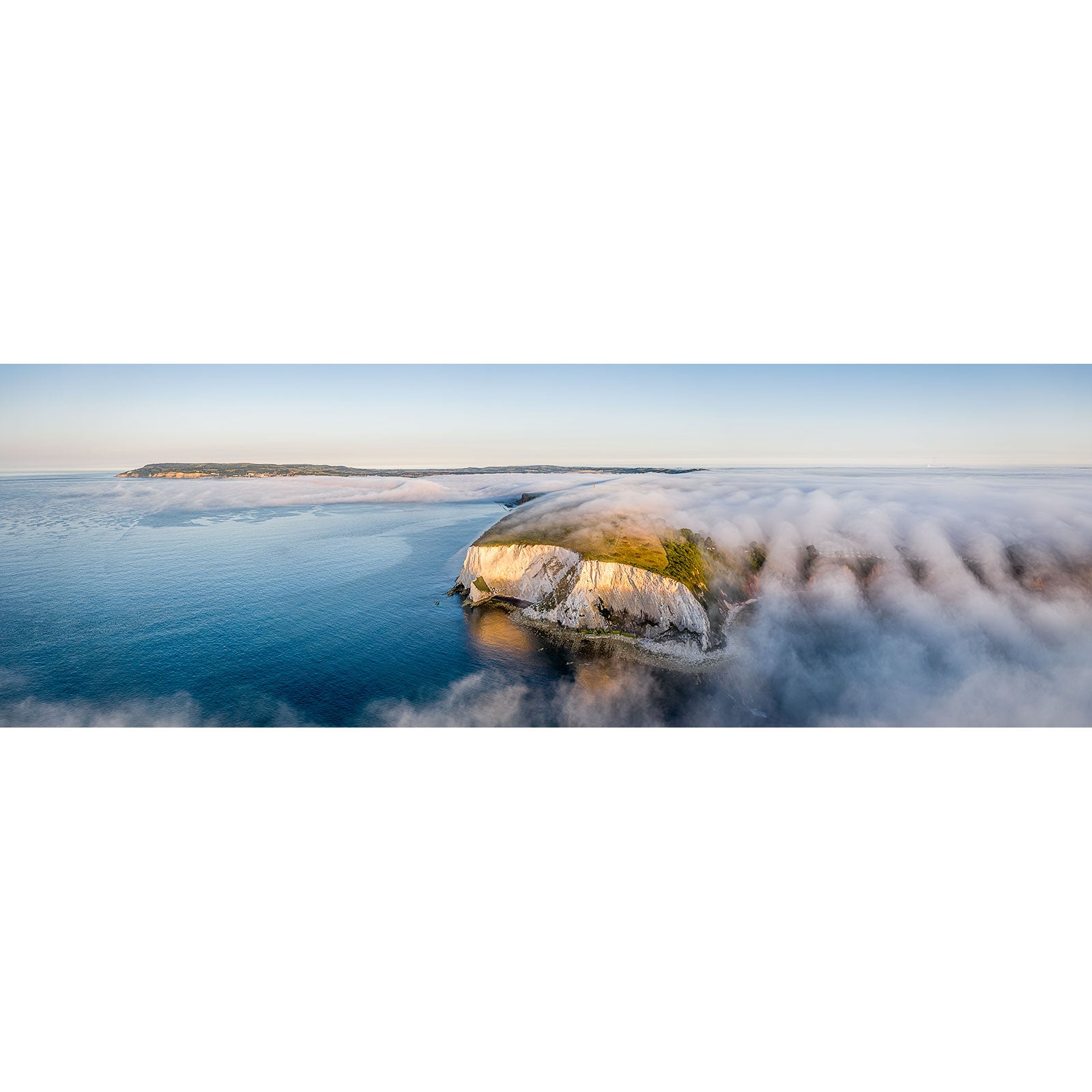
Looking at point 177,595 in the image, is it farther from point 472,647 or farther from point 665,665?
point 665,665

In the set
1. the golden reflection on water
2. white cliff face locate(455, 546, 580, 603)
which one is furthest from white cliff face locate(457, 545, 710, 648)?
the golden reflection on water

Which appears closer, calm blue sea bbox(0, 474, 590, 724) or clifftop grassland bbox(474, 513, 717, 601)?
calm blue sea bbox(0, 474, 590, 724)

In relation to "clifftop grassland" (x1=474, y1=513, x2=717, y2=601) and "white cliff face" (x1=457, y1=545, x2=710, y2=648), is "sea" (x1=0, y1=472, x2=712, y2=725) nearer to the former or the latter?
"white cliff face" (x1=457, y1=545, x2=710, y2=648)

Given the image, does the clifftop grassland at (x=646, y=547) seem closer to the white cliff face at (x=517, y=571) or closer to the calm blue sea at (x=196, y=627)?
the white cliff face at (x=517, y=571)

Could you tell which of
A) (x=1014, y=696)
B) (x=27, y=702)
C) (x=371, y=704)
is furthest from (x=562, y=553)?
(x=27, y=702)

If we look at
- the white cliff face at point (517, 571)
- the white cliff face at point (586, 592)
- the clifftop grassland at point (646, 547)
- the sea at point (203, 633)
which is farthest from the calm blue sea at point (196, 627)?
the clifftop grassland at point (646, 547)

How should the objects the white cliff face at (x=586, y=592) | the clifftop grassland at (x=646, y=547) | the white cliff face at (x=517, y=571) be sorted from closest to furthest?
the white cliff face at (x=586, y=592) < the clifftop grassland at (x=646, y=547) < the white cliff face at (x=517, y=571)
